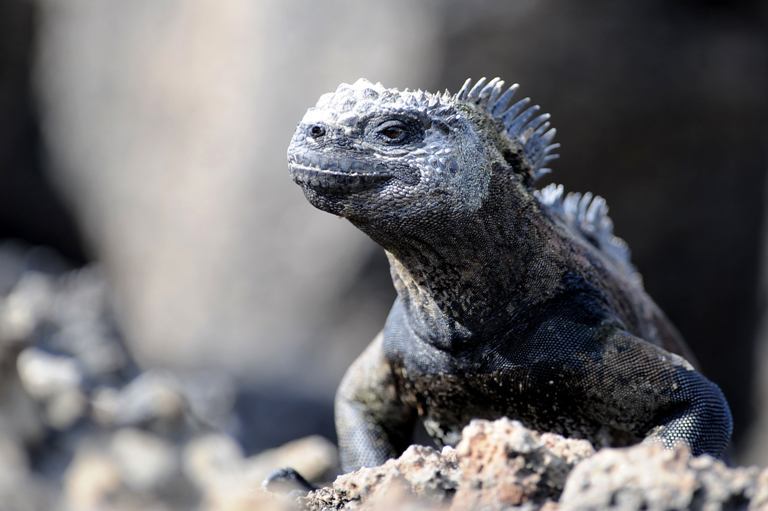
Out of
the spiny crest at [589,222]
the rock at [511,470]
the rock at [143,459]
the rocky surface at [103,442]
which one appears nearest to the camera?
the rock at [511,470]

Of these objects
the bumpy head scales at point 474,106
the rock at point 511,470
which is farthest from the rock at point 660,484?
the bumpy head scales at point 474,106

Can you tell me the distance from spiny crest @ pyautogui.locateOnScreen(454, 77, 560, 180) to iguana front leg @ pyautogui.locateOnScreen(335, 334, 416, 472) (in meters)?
0.91

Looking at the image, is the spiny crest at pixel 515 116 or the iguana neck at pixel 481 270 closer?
the iguana neck at pixel 481 270

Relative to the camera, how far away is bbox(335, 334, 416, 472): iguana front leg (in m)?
4.18

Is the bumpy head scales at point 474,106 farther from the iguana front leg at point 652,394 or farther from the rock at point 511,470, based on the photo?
the rock at point 511,470

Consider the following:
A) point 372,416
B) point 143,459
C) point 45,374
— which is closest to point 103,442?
point 143,459

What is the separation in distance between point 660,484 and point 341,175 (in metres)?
1.45

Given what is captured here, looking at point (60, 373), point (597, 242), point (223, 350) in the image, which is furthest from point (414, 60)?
point (597, 242)

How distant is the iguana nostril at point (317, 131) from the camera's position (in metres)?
3.36

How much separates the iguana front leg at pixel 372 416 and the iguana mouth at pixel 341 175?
3.27 feet

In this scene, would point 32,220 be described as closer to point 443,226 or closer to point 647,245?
point 647,245

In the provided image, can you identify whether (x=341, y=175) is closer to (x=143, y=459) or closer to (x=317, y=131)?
(x=317, y=131)

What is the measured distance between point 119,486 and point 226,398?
492 cm

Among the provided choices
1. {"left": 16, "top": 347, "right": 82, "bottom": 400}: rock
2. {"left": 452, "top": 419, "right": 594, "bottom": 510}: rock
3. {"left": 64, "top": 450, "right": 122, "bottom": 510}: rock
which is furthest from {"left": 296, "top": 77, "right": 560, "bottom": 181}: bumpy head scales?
{"left": 16, "top": 347, "right": 82, "bottom": 400}: rock
